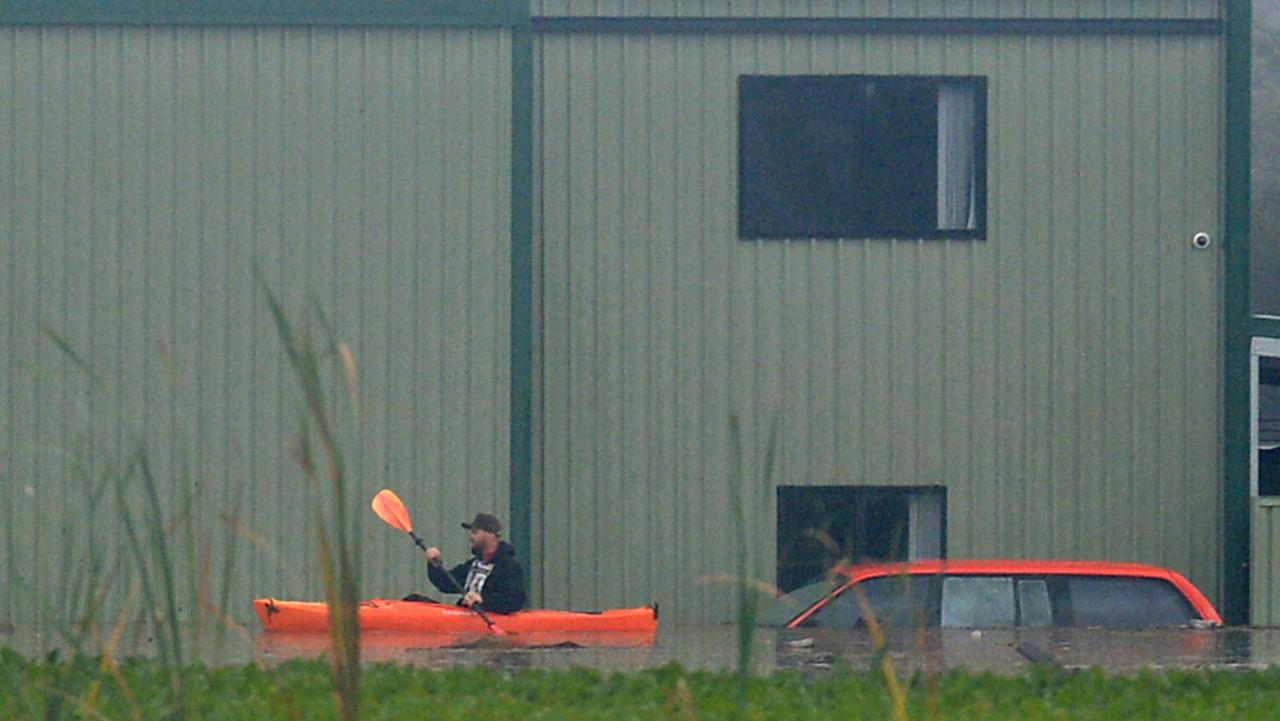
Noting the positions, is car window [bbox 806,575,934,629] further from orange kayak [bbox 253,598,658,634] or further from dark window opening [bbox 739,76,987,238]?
dark window opening [bbox 739,76,987,238]

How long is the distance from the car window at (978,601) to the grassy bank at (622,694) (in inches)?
171

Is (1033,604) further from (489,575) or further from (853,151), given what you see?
(853,151)

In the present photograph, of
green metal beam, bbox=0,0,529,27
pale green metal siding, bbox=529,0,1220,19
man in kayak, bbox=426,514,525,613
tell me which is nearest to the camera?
man in kayak, bbox=426,514,525,613

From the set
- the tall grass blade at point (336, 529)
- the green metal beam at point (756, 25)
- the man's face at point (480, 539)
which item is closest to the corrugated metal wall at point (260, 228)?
the green metal beam at point (756, 25)

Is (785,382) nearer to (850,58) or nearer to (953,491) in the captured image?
(953,491)

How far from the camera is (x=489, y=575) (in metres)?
15.2

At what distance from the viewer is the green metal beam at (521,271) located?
17.6 meters

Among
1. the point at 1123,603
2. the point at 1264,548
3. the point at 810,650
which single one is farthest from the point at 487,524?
the point at 1264,548

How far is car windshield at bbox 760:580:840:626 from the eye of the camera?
13.8 metres

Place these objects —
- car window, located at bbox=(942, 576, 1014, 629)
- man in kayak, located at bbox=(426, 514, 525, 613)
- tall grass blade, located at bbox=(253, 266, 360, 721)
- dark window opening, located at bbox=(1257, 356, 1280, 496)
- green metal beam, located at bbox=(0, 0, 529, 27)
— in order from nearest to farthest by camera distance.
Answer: tall grass blade, located at bbox=(253, 266, 360, 721) < car window, located at bbox=(942, 576, 1014, 629) < man in kayak, located at bbox=(426, 514, 525, 613) < green metal beam, located at bbox=(0, 0, 529, 27) < dark window opening, located at bbox=(1257, 356, 1280, 496)

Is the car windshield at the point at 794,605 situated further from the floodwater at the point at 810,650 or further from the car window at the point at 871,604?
the floodwater at the point at 810,650

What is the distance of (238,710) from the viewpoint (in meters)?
7.59

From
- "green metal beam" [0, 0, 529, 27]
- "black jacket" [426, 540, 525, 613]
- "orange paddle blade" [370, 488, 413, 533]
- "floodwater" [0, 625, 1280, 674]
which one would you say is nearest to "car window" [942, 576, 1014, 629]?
"floodwater" [0, 625, 1280, 674]

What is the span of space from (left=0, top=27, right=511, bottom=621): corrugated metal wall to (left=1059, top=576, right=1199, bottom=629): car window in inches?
223
